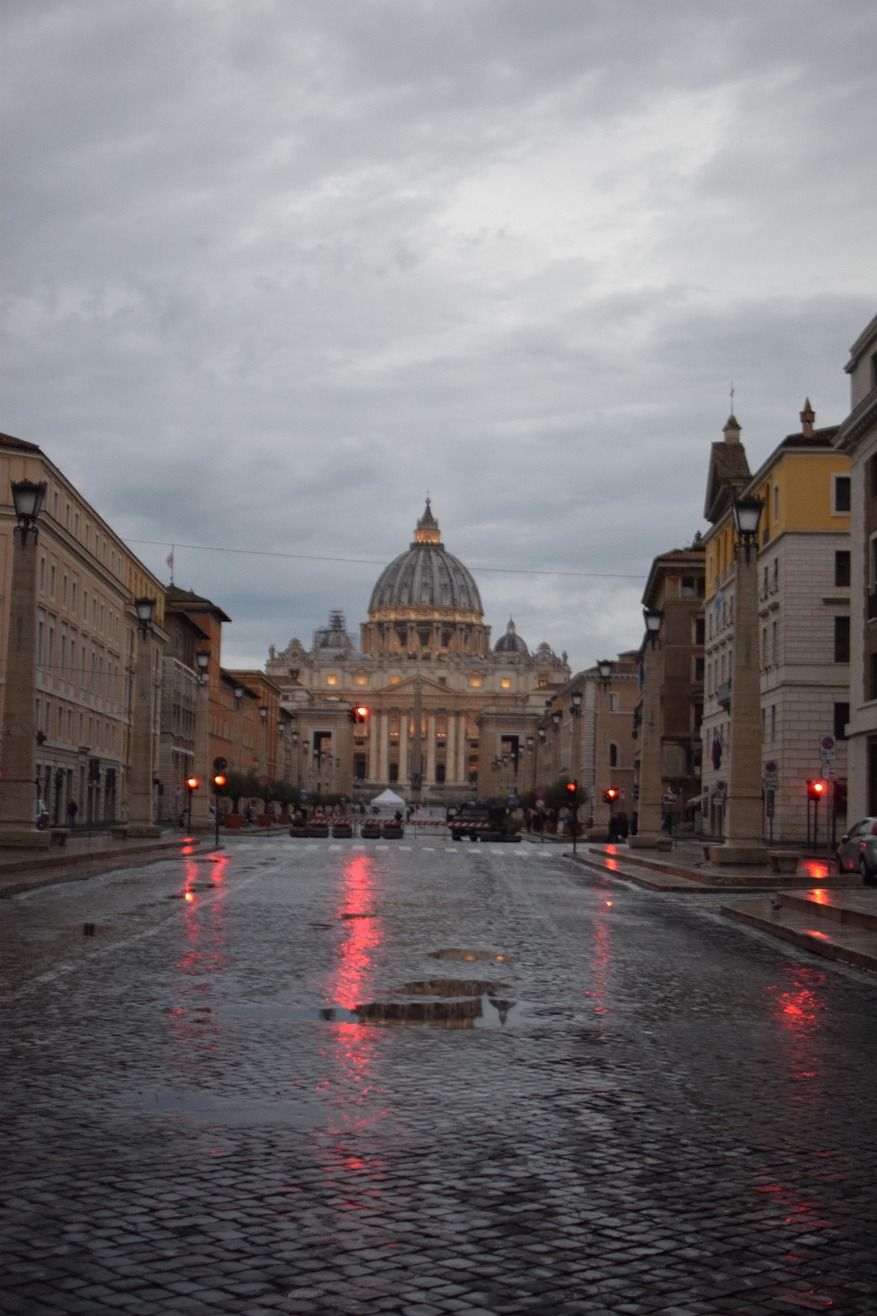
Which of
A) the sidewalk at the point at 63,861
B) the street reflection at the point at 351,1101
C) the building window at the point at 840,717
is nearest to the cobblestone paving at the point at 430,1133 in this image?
the street reflection at the point at 351,1101

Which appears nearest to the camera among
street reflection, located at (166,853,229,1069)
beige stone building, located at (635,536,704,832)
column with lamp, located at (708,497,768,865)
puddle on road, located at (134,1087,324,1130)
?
puddle on road, located at (134,1087,324,1130)

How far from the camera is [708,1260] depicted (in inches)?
227

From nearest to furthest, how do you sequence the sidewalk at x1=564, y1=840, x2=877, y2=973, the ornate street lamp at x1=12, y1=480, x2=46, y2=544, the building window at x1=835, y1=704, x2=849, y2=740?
the sidewalk at x1=564, y1=840, x2=877, y2=973, the ornate street lamp at x1=12, y1=480, x2=46, y2=544, the building window at x1=835, y1=704, x2=849, y2=740

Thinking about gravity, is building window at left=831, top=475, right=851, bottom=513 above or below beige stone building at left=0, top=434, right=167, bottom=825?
above

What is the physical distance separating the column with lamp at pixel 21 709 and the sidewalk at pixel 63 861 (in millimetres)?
706

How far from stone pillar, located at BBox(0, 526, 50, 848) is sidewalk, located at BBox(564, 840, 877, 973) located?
12.4 m

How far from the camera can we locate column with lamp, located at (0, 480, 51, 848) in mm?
34781

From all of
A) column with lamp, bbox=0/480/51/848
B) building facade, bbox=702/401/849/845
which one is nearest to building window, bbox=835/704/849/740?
building facade, bbox=702/401/849/845

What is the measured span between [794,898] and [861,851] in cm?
866

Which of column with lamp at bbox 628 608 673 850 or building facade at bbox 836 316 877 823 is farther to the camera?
column with lamp at bbox 628 608 673 850

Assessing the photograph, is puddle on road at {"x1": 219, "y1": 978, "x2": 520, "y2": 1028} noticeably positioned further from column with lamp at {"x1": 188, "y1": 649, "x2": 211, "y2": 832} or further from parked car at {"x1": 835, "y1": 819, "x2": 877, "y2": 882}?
column with lamp at {"x1": 188, "y1": 649, "x2": 211, "y2": 832}

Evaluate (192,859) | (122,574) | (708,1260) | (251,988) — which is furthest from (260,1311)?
(122,574)

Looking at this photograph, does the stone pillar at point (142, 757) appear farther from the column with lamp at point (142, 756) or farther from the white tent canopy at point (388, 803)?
the white tent canopy at point (388, 803)

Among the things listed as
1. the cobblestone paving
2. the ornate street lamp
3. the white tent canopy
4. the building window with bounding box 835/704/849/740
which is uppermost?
the ornate street lamp
